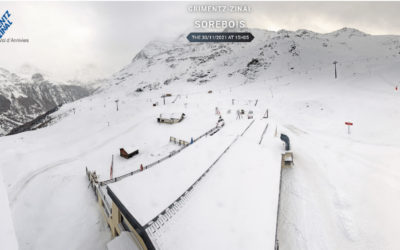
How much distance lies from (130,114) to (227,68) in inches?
2491

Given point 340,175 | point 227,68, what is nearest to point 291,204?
point 340,175

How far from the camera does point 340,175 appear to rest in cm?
1259

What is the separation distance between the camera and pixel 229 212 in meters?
7.90

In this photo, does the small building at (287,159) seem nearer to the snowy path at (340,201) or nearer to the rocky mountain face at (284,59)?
the snowy path at (340,201)

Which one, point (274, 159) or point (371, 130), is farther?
point (371, 130)

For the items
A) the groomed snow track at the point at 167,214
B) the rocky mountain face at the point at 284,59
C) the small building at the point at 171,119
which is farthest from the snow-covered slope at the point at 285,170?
the rocky mountain face at the point at 284,59

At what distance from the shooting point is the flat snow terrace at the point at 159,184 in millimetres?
7770

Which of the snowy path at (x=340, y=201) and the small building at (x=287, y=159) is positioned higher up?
the small building at (x=287, y=159)

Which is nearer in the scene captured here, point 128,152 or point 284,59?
point 128,152

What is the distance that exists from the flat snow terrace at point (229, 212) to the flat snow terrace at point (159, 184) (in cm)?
84

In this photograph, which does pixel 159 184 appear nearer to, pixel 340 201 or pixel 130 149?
pixel 340 201

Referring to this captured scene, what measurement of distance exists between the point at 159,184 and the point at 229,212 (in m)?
4.15

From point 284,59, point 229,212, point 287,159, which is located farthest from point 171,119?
point 284,59

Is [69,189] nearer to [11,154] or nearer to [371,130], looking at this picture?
[11,154]
